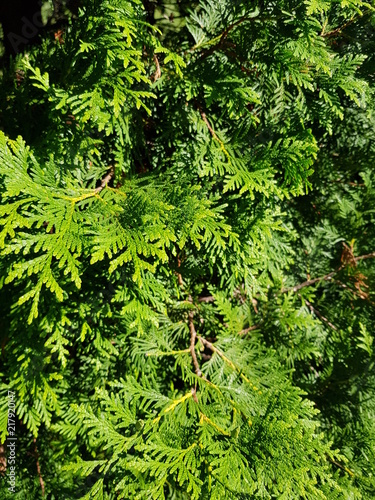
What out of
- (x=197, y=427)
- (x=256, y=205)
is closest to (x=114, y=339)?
(x=197, y=427)

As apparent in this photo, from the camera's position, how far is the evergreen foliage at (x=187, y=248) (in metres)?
1.76

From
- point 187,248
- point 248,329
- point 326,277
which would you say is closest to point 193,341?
point 248,329

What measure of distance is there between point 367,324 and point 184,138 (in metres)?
1.57

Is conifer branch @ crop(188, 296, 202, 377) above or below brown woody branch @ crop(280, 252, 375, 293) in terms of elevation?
below

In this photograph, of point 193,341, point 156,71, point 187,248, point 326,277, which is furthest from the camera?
point 326,277

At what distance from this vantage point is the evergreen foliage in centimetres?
176

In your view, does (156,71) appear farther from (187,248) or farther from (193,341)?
(193,341)

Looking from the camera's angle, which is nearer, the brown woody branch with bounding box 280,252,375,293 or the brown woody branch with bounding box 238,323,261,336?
the brown woody branch with bounding box 238,323,261,336

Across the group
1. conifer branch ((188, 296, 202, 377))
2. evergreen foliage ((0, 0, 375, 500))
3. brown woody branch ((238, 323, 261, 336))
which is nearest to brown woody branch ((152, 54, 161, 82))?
evergreen foliage ((0, 0, 375, 500))

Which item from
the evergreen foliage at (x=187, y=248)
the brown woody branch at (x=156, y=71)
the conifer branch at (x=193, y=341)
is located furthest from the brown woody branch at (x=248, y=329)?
the brown woody branch at (x=156, y=71)

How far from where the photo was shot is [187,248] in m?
2.50

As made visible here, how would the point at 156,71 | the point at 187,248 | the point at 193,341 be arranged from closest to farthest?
the point at 156,71, the point at 193,341, the point at 187,248

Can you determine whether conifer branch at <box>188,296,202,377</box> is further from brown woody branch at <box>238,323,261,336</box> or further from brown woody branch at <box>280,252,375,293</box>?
brown woody branch at <box>280,252,375,293</box>

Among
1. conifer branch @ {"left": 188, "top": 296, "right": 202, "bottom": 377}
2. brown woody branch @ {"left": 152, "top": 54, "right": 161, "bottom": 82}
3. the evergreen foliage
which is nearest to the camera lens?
the evergreen foliage
